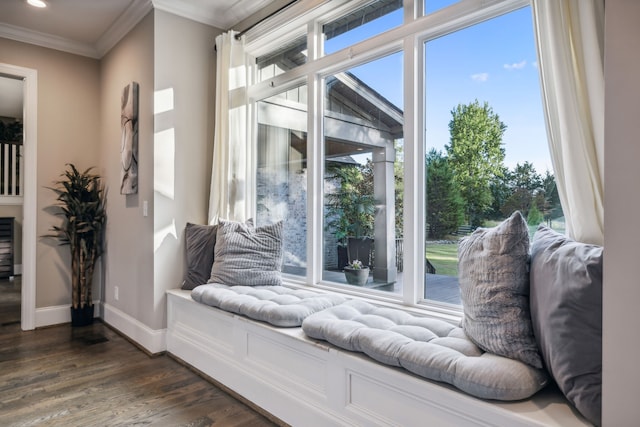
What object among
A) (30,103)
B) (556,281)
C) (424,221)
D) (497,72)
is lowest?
(556,281)

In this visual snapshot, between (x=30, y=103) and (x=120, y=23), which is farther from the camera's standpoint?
(x=30, y=103)

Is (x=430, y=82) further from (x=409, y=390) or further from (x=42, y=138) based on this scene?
(x=42, y=138)

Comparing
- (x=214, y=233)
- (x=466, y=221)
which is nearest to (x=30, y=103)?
(x=214, y=233)

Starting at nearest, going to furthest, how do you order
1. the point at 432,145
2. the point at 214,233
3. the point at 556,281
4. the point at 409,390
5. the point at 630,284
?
the point at 630,284 → the point at 556,281 → the point at 409,390 → the point at 432,145 → the point at 214,233

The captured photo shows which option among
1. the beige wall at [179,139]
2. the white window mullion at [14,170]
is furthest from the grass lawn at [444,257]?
the white window mullion at [14,170]

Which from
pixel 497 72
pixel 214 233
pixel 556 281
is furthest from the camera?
pixel 214 233

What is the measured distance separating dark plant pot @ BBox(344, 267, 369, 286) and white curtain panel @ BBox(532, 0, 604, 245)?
1.26m

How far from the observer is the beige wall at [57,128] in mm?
3795

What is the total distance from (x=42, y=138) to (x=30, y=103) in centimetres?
33

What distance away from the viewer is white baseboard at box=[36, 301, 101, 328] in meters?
3.80

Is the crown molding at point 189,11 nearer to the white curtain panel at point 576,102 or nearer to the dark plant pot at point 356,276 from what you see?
the dark plant pot at point 356,276

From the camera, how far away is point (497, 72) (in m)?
1.95

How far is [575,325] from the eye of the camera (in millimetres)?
1159

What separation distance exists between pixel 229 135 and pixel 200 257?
99 centimetres
